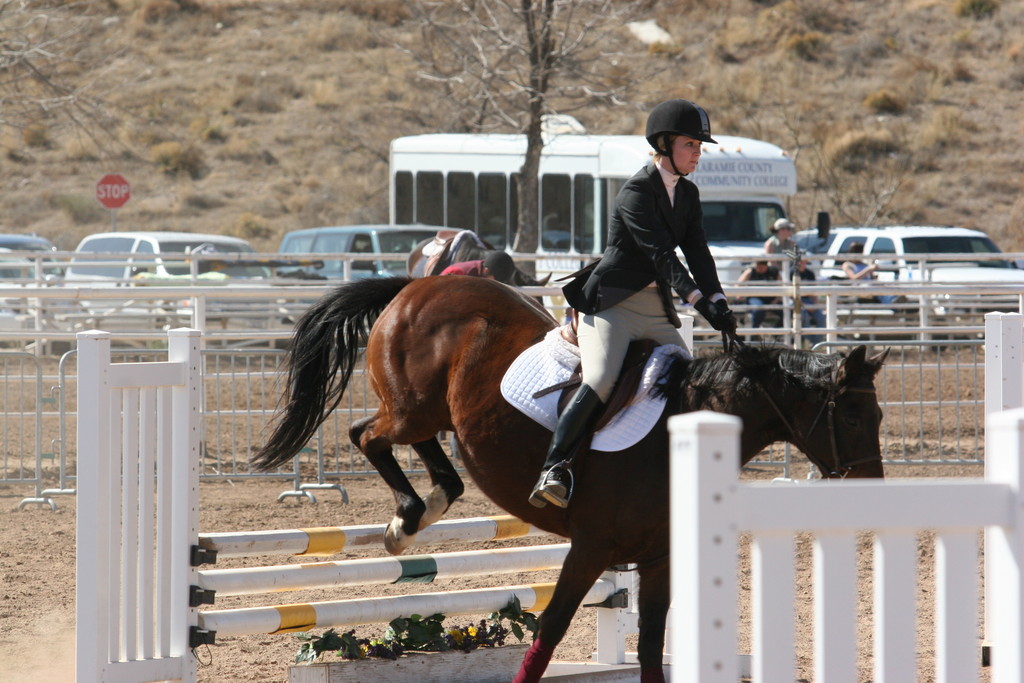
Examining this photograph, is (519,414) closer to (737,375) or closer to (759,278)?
(737,375)

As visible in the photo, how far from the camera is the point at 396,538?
5273mm

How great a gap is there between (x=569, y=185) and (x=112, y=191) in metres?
7.89

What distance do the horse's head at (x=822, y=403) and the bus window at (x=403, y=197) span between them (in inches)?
702

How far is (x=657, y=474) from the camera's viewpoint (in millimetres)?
4359

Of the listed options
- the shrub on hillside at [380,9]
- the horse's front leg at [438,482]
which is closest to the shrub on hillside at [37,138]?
the shrub on hillside at [380,9]

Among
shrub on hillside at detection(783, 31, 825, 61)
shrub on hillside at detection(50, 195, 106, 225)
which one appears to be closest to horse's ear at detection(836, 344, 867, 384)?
shrub on hillside at detection(50, 195, 106, 225)

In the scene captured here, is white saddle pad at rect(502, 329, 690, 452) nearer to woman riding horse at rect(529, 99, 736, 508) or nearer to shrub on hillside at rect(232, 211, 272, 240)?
woman riding horse at rect(529, 99, 736, 508)

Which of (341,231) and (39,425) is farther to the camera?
(341,231)

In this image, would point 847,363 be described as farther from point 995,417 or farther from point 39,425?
point 39,425

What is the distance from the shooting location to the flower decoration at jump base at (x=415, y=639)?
4922mm

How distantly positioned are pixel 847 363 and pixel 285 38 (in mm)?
45075

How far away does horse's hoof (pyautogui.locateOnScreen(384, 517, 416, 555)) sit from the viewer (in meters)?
5.25

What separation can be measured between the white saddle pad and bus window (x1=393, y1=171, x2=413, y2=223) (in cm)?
1733

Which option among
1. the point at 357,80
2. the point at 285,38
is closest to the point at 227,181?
the point at 357,80
